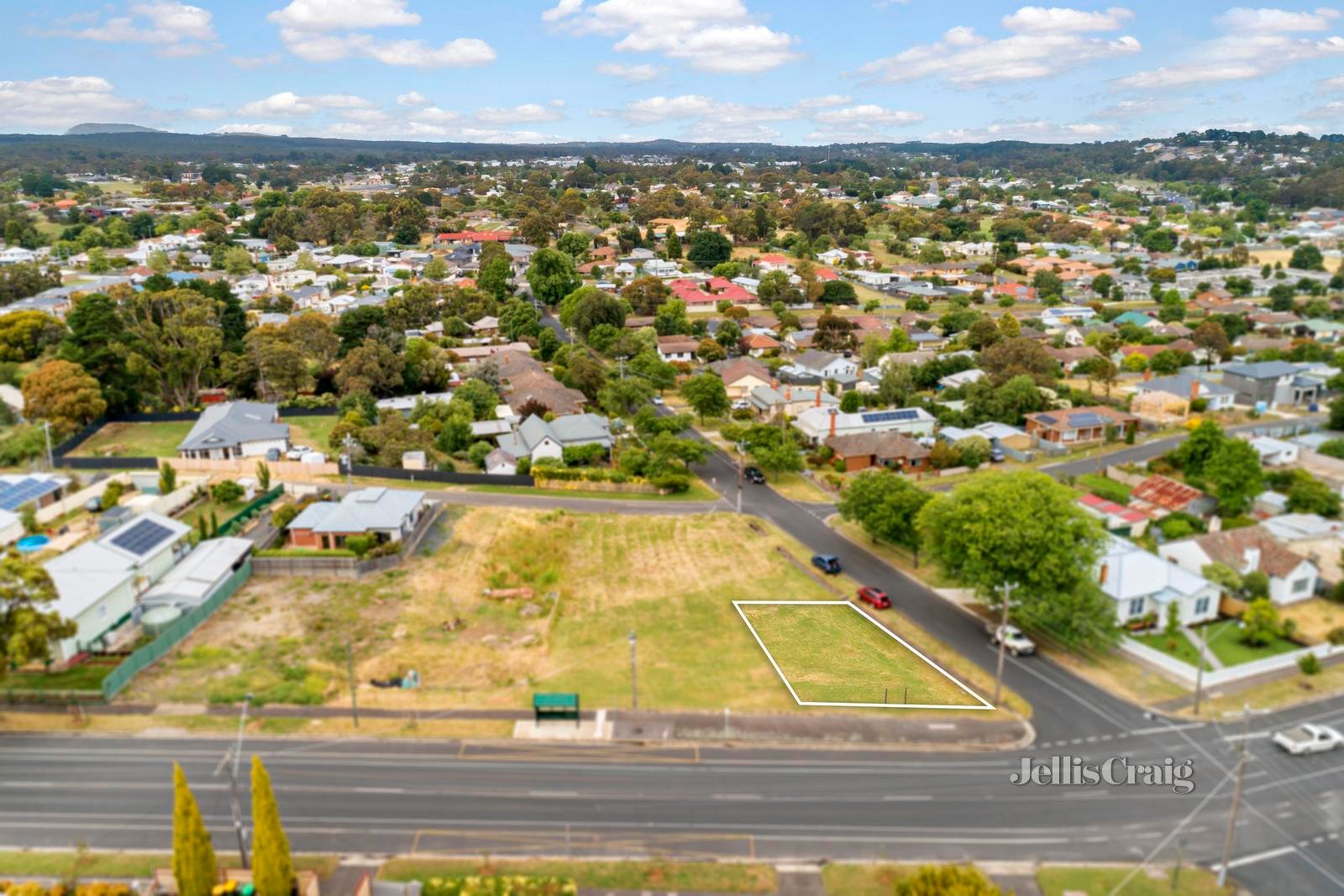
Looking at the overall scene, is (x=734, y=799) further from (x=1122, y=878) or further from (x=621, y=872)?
(x=1122, y=878)

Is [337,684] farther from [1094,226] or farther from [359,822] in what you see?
[1094,226]

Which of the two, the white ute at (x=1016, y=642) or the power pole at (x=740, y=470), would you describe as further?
the power pole at (x=740, y=470)

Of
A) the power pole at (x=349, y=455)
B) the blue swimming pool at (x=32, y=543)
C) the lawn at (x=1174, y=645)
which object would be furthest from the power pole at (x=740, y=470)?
the blue swimming pool at (x=32, y=543)

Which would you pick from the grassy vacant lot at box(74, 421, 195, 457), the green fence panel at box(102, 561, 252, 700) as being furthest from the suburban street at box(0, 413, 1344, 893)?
the grassy vacant lot at box(74, 421, 195, 457)

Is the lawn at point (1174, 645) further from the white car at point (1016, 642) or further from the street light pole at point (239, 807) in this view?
the street light pole at point (239, 807)

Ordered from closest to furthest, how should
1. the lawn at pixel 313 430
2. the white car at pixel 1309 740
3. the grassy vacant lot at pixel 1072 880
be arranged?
the grassy vacant lot at pixel 1072 880 < the white car at pixel 1309 740 < the lawn at pixel 313 430

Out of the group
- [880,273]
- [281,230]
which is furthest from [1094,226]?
[281,230]
